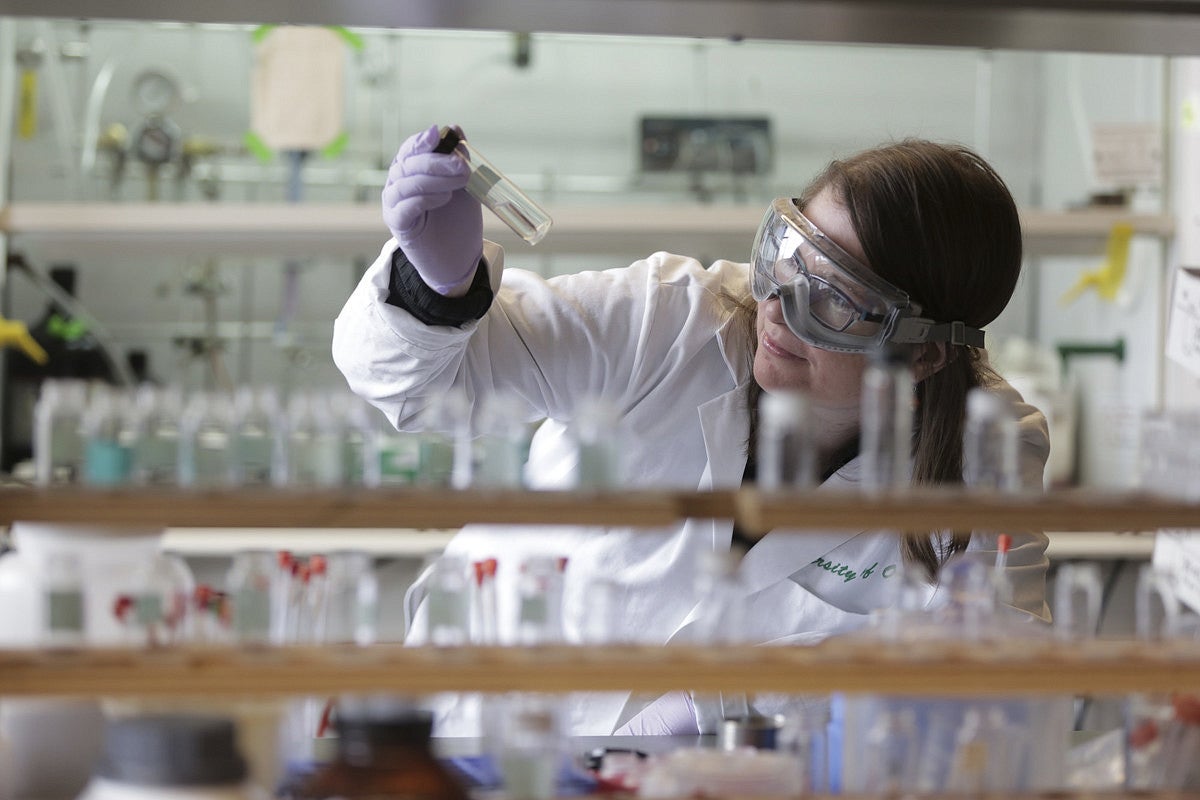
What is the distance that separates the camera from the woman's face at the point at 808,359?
67.0 inches

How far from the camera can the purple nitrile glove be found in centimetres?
138

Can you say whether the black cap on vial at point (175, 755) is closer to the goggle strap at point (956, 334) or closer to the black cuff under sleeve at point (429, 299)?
the black cuff under sleeve at point (429, 299)

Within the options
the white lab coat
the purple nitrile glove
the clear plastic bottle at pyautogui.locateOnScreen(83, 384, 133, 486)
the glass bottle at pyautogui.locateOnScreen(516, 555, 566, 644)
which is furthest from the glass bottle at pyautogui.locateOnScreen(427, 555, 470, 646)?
the white lab coat

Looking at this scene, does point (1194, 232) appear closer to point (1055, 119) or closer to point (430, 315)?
point (1055, 119)

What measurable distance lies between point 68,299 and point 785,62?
2.50 m

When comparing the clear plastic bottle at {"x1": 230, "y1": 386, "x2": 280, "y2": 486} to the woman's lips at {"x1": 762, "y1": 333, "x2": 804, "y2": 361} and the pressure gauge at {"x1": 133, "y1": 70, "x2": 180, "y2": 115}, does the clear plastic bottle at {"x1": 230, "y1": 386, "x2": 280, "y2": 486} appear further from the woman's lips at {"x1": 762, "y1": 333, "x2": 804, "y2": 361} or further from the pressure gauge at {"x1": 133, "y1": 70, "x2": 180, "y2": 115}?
the pressure gauge at {"x1": 133, "y1": 70, "x2": 180, "y2": 115}

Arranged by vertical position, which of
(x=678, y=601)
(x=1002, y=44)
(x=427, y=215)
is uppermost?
(x=1002, y=44)

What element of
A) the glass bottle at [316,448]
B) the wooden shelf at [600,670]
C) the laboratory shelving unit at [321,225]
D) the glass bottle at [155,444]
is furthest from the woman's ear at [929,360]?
the laboratory shelving unit at [321,225]

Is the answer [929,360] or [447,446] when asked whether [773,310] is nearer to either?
[929,360]

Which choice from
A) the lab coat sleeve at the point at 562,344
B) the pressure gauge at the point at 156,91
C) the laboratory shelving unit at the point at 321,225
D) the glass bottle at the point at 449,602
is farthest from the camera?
the pressure gauge at the point at 156,91

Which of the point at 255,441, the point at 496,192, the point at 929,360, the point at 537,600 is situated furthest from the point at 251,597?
the point at 929,360

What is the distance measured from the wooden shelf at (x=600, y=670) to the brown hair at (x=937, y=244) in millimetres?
698

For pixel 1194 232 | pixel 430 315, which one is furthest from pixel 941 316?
pixel 1194 232

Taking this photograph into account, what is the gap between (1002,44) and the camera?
129 centimetres
